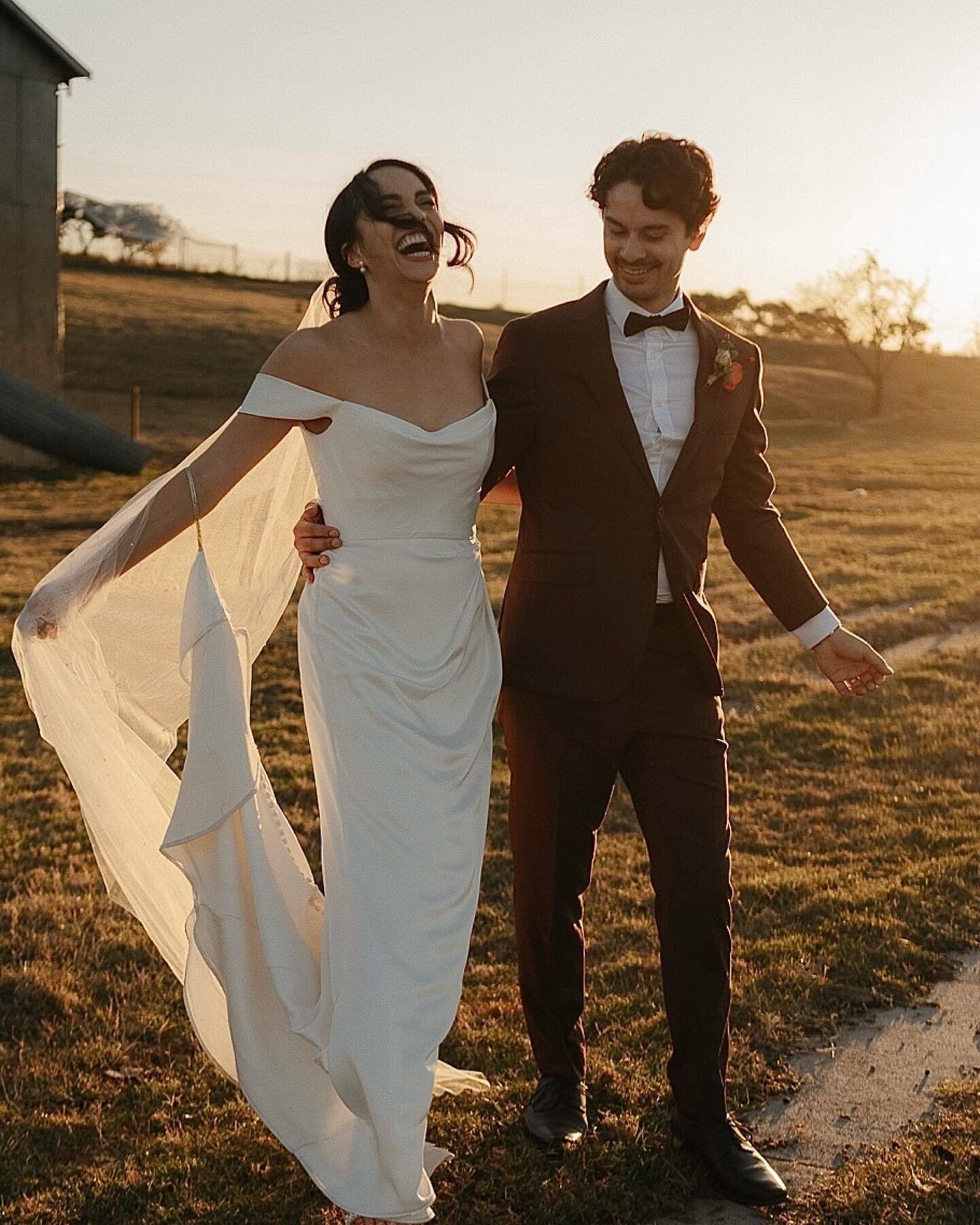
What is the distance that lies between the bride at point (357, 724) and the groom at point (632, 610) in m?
0.22

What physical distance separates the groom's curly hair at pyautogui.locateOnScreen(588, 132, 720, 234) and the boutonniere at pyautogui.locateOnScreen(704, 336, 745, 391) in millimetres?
344

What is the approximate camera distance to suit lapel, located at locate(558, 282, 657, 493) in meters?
3.71

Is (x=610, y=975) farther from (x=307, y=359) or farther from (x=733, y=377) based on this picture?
(x=307, y=359)

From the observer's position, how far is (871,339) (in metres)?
54.4

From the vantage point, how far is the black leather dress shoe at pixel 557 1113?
3.92 m

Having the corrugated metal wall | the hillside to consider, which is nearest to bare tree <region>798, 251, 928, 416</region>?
the hillside

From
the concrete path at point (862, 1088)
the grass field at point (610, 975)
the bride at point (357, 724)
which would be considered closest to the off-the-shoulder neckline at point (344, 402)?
the bride at point (357, 724)

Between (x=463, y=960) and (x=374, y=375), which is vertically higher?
(x=374, y=375)

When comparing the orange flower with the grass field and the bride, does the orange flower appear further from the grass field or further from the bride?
the grass field

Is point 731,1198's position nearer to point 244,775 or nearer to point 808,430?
point 244,775

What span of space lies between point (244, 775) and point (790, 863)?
148 inches

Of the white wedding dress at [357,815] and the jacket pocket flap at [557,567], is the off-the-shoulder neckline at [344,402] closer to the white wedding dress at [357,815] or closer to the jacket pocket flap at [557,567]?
the white wedding dress at [357,815]

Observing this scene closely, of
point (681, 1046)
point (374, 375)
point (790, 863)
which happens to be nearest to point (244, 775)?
point (374, 375)

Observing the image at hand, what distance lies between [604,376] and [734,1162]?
2.09 m
